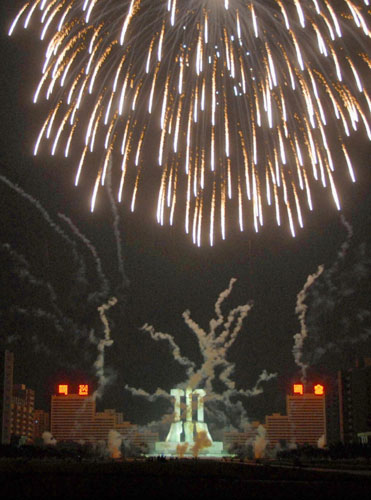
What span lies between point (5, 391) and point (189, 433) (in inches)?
1759

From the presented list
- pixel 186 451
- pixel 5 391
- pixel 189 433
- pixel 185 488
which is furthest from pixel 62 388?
pixel 185 488

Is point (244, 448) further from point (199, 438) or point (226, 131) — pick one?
point (226, 131)

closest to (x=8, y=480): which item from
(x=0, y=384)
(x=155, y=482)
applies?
(x=155, y=482)

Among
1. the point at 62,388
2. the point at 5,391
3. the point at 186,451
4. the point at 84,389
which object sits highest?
the point at 62,388

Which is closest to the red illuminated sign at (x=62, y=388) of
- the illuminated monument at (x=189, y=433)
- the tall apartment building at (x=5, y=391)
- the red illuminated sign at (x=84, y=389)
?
the red illuminated sign at (x=84, y=389)

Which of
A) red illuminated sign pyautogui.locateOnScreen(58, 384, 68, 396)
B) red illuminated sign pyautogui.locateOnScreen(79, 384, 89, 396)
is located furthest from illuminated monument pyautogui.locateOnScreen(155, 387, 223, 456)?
red illuminated sign pyautogui.locateOnScreen(58, 384, 68, 396)

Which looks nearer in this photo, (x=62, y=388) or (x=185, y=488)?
(x=185, y=488)

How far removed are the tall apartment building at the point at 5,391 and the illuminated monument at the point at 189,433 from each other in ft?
117

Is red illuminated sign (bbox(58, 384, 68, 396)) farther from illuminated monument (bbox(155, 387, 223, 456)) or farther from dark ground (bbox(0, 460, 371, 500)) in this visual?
dark ground (bbox(0, 460, 371, 500))

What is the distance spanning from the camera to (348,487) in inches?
1640

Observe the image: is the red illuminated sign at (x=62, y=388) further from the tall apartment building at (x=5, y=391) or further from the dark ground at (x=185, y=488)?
the dark ground at (x=185, y=488)

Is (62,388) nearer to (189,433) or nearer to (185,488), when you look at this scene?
(189,433)

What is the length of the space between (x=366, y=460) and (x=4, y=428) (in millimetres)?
115288

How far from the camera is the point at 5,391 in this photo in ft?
610
